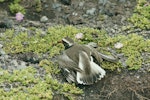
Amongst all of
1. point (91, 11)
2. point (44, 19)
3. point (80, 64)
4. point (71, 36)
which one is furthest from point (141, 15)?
point (80, 64)

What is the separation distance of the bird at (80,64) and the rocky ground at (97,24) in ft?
0.59

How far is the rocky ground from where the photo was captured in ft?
27.1

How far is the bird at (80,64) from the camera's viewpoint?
823 cm

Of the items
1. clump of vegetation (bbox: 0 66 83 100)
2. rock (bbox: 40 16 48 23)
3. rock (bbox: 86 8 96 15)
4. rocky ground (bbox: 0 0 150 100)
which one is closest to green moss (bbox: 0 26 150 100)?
clump of vegetation (bbox: 0 66 83 100)

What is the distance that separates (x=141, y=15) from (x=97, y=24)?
34.1 inches

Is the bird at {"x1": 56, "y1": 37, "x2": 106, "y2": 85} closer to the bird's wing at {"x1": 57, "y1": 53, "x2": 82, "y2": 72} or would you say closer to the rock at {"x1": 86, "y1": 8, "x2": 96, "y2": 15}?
the bird's wing at {"x1": 57, "y1": 53, "x2": 82, "y2": 72}

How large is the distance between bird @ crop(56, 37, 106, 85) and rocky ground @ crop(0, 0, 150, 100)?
0.59 feet

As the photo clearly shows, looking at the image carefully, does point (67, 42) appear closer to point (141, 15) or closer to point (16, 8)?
point (16, 8)

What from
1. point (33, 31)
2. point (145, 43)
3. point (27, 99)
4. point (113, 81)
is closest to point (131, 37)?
point (145, 43)

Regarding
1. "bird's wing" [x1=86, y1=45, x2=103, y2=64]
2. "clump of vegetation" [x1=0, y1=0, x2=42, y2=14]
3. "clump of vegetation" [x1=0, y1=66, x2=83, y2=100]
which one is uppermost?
"clump of vegetation" [x1=0, y1=0, x2=42, y2=14]

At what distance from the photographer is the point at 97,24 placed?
984 cm

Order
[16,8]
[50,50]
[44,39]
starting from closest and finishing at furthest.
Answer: [50,50] → [44,39] → [16,8]

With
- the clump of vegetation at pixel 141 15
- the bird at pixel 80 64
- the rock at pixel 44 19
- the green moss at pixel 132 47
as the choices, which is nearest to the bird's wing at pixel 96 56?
the bird at pixel 80 64

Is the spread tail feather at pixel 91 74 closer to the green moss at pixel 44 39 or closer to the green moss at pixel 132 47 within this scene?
the green moss at pixel 132 47
